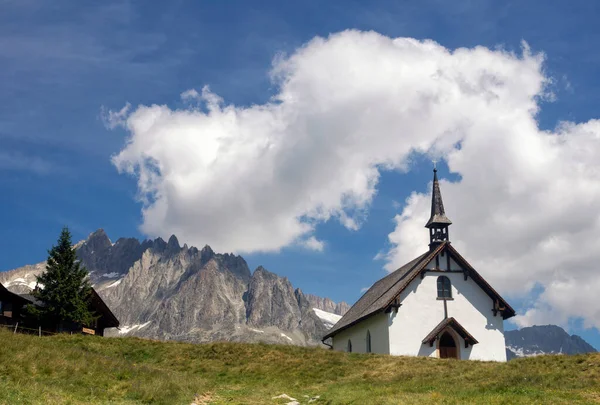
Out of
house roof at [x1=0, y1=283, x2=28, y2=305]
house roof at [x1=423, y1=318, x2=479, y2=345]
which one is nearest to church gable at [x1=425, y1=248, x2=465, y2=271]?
house roof at [x1=423, y1=318, x2=479, y2=345]

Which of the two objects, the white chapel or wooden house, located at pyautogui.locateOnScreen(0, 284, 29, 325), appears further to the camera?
wooden house, located at pyautogui.locateOnScreen(0, 284, 29, 325)

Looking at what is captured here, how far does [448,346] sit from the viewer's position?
50062 millimetres

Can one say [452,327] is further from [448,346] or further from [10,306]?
[10,306]

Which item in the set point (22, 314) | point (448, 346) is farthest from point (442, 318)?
point (22, 314)

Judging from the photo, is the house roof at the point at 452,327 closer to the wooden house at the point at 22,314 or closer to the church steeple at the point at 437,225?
the church steeple at the point at 437,225

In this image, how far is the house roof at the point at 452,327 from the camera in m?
48.7

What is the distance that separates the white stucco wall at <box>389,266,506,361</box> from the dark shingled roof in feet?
3.66

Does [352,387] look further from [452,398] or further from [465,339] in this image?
[465,339]

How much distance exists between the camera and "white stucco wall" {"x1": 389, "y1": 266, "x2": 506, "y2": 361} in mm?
48938

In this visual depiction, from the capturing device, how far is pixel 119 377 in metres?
27.2

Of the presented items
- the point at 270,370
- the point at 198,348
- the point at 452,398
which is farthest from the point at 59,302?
the point at 452,398

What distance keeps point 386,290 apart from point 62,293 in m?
33.2

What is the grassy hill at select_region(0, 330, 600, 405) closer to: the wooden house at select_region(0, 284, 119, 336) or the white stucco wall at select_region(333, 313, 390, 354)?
the white stucco wall at select_region(333, 313, 390, 354)

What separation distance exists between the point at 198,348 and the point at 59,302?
26676 millimetres
